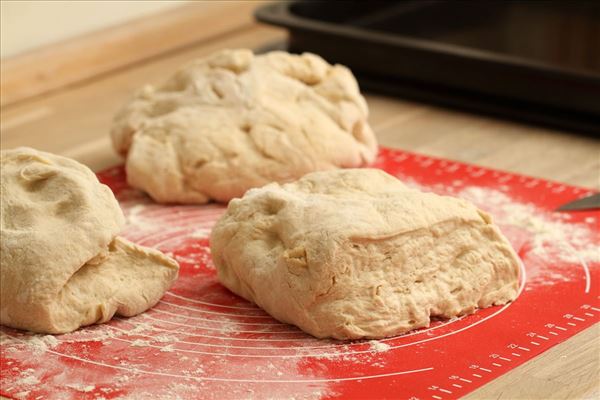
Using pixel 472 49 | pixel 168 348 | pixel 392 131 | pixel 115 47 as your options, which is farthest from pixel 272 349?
pixel 115 47

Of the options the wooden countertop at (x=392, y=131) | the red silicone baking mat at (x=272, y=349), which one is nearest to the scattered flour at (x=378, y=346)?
the red silicone baking mat at (x=272, y=349)

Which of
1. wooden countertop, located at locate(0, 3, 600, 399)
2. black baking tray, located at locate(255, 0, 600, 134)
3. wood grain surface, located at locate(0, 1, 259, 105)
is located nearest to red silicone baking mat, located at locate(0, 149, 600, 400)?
wooden countertop, located at locate(0, 3, 600, 399)

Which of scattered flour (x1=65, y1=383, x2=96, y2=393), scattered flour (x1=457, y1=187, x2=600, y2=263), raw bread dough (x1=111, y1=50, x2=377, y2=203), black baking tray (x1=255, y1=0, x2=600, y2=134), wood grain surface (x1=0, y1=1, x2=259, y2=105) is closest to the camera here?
scattered flour (x1=65, y1=383, x2=96, y2=393)

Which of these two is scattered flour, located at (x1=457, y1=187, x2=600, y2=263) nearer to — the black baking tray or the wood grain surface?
the black baking tray

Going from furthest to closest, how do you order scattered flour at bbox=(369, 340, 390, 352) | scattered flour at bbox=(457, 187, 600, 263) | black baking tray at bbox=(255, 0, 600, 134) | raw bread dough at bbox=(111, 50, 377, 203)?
black baking tray at bbox=(255, 0, 600, 134) → raw bread dough at bbox=(111, 50, 377, 203) → scattered flour at bbox=(457, 187, 600, 263) → scattered flour at bbox=(369, 340, 390, 352)

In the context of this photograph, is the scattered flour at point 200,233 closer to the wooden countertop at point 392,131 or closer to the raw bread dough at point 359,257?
the raw bread dough at point 359,257
